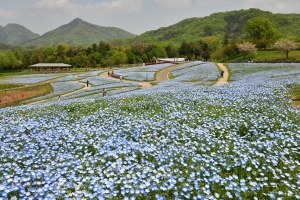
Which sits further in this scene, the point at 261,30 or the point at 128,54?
the point at 128,54

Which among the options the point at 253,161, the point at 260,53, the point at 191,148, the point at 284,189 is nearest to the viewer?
the point at 284,189

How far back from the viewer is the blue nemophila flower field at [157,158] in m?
5.27

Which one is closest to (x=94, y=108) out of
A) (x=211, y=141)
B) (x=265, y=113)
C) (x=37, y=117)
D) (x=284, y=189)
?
(x=37, y=117)

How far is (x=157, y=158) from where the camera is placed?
6844mm

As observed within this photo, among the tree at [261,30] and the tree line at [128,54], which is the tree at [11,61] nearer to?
the tree line at [128,54]

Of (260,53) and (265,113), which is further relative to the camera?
(260,53)

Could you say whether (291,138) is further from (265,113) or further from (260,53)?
(260,53)

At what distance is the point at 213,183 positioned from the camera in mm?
5477

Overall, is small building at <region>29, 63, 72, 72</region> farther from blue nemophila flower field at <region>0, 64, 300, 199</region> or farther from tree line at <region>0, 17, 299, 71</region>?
blue nemophila flower field at <region>0, 64, 300, 199</region>

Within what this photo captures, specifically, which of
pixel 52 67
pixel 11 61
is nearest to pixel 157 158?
pixel 52 67

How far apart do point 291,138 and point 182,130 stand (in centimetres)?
383

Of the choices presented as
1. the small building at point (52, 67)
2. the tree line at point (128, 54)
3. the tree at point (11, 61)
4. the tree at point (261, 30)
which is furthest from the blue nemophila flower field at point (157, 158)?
the tree at point (11, 61)

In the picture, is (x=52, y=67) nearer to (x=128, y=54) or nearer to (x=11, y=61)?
(x=11, y=61)

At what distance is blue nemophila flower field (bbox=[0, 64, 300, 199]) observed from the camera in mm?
5273
